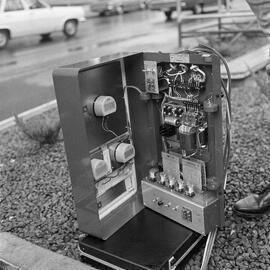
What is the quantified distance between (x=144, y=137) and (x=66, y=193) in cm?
97

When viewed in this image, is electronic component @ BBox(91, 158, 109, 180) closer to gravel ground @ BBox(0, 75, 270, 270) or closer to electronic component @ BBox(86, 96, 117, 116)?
electronic component @ BBox(86, 96, 117, 116)

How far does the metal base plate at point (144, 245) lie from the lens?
225cm

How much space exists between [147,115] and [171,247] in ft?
2.75

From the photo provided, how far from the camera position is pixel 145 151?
2773 mm

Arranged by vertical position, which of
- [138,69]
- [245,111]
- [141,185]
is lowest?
[245,111]

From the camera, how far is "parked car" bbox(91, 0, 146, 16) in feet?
69.5

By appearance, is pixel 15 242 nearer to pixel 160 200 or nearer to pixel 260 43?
pixel 160 200

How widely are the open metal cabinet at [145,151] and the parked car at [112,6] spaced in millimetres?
19335

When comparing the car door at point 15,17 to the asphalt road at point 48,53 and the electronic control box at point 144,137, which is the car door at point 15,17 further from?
the electronic control box at point 144,137

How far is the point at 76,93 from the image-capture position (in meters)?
2.17

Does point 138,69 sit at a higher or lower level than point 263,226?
higher

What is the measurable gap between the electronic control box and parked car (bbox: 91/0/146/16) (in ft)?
63.4

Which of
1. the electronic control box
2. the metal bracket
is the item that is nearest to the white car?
the electronic control box

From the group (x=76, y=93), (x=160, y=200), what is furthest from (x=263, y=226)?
(x=76, y=93)
